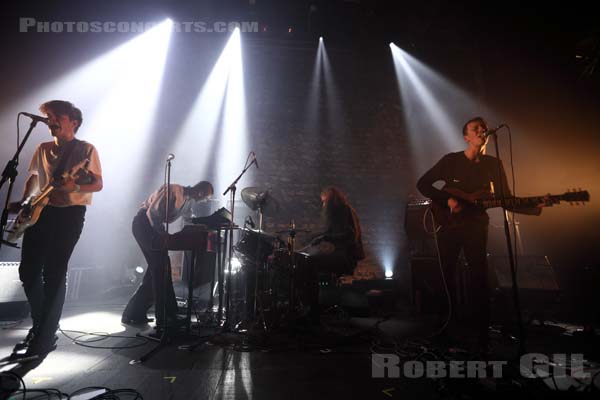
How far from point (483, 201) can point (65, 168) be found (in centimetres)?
393

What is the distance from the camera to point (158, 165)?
7.50 meters

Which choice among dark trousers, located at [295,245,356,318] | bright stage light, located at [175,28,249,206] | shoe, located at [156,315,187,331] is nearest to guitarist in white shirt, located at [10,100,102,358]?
shoe, located at [156,315,187,331]

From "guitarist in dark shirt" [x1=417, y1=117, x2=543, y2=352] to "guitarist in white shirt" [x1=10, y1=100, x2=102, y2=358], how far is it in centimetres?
338

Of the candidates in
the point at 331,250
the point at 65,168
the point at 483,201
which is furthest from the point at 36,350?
the point at 483,201

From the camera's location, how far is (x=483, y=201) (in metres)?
2.73

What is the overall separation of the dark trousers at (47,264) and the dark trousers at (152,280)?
30.3 inches

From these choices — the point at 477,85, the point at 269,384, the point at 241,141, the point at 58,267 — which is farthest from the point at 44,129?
the point at 477,85

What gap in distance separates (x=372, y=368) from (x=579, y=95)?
699 cm

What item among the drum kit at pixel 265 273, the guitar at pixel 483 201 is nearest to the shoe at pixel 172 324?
the drum kit at pixel 265 273

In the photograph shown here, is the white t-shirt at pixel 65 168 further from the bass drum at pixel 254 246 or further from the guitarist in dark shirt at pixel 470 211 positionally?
the guitarist in dark shirt at pixel 470 211

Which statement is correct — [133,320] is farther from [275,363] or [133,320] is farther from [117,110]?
[117,110]

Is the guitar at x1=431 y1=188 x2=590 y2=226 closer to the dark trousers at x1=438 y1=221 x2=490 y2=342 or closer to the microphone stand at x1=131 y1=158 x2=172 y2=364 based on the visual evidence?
the dark trousers at x1=438 y1=221 x2=490 y2=342

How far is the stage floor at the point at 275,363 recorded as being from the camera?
179 centimetres

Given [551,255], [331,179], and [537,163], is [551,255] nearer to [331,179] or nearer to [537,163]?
[537,163]
